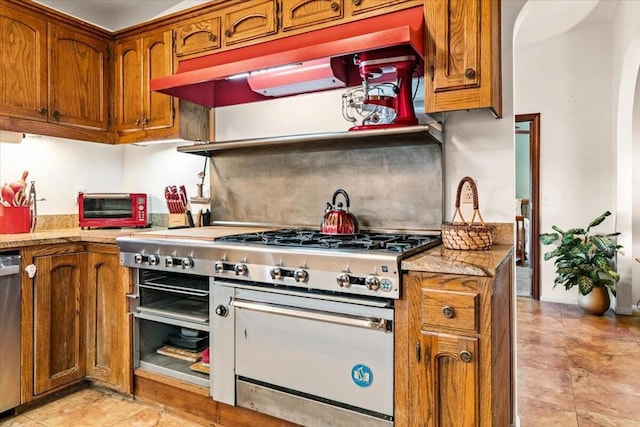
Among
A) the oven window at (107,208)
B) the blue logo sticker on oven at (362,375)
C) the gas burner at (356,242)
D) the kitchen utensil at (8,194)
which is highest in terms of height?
the kitchen utensil at (8,194)

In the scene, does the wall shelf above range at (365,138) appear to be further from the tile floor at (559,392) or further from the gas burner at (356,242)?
the tile floor at (559,392)

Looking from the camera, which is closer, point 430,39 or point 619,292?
point 430,39

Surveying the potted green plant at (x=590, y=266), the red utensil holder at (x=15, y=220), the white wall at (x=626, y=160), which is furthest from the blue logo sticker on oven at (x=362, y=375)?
the white wall at (x=626, y=160)

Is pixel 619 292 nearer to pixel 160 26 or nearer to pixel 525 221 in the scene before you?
pixel 525 221

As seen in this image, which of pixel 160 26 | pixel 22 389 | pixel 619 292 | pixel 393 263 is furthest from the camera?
pixel 619 292

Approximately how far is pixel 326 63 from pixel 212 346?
1.46 metres

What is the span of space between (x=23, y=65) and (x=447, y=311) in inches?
104

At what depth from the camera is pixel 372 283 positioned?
4.90ft

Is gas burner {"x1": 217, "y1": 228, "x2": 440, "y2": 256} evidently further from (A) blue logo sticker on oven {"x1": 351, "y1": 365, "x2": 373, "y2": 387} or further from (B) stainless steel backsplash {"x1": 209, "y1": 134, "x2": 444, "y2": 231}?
(A) blue logo sticker on oven {"x1": 351, "y1": 365, "x2": 373, "y2": 387}

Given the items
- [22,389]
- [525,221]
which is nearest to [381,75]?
[22,389]

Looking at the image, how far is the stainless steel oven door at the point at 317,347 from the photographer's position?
1536 mm

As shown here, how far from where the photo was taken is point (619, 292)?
4.03m

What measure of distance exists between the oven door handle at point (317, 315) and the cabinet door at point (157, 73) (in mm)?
1363

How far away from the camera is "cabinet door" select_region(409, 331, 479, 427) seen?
53.7 inches
